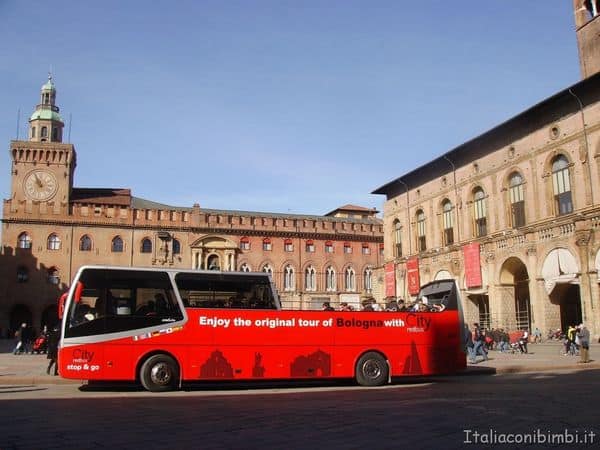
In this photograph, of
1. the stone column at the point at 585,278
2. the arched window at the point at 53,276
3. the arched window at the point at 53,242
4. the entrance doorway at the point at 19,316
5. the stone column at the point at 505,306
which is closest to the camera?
the stone column at the point at 585,278

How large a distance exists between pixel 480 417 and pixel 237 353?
656 cm

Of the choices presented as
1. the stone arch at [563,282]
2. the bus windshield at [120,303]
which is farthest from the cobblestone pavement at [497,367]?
the stone arch at [563,282]

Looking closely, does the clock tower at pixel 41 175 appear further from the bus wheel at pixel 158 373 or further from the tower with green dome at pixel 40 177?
the bus wheel at pixel 158 373

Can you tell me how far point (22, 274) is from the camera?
181ft

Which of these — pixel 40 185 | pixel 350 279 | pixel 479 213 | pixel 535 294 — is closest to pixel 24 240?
pixel 40 185

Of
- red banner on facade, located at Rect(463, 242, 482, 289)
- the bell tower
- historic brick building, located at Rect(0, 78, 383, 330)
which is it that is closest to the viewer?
red banner on facade, located at Rect(463, 242, 482, 289)

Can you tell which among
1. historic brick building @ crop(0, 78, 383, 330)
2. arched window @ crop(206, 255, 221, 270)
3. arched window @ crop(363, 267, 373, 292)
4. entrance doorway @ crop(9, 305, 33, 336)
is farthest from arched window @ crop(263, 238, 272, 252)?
entrance doorway @ crop(9, 305, 33, 336)

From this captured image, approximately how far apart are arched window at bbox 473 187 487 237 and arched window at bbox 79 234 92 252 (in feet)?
124

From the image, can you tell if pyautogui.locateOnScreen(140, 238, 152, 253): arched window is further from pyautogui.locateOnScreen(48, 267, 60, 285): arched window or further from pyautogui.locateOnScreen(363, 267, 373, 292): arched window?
pyautogui.locateOnScreen(363, 267, 373, 292): arched window

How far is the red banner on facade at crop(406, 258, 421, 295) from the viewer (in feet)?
143

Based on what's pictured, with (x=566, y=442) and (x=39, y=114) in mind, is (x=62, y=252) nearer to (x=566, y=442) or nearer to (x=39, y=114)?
(x=39, y=114)

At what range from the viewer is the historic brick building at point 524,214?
2897 cm

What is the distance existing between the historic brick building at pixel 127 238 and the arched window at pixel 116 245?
10cm

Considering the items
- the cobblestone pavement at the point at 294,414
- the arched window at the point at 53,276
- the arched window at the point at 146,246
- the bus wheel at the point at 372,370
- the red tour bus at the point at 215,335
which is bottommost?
the cobblestone pavement at the point at 294,414
